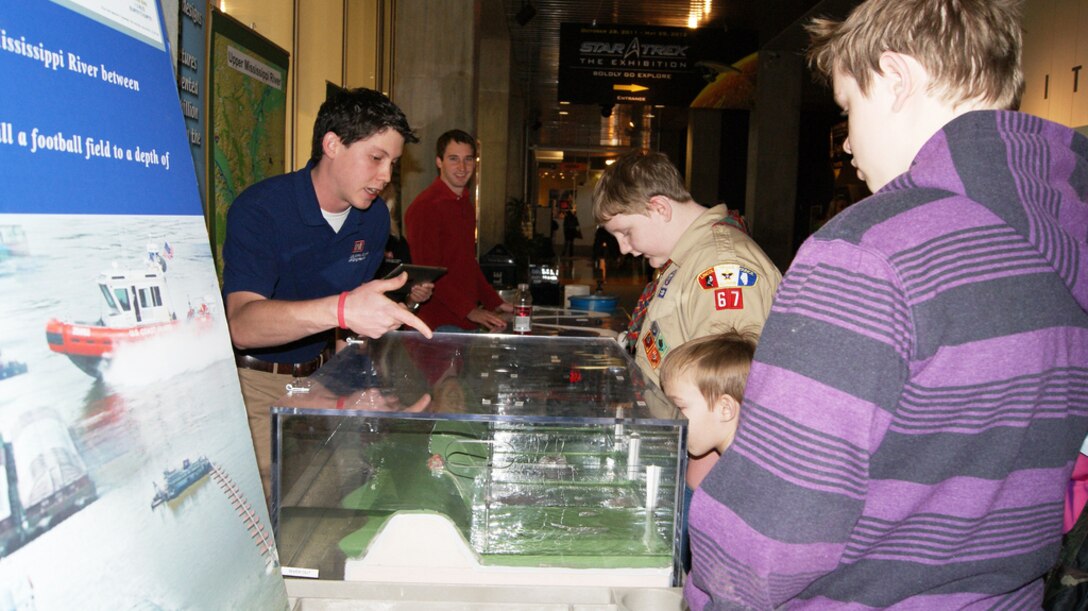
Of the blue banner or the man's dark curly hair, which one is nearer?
the blue banner

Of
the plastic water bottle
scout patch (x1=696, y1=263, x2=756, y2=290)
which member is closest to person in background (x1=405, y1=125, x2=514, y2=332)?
the plastic water bottle

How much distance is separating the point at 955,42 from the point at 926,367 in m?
0.40

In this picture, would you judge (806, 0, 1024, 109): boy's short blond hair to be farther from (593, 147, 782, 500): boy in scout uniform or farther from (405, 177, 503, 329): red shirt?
(405, 177, 503, 329): red shirt

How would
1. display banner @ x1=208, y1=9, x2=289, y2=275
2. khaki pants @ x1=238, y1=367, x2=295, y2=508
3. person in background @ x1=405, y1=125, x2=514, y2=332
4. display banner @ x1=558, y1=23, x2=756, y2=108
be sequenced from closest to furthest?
khaki pants @ x1=238, y1=367, x2=295, y2=508
display banner @ x1=208, y1=9, x2=289, y2=275
person in background @ x1=405, y1=125, x2=514, y2=332
display banner @ x1=558, y1=23, x2=756, y2=108

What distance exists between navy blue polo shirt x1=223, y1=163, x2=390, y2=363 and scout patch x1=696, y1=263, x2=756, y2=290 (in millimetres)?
1258

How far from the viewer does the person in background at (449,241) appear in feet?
15.6

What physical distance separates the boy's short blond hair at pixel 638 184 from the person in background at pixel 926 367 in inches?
54.9

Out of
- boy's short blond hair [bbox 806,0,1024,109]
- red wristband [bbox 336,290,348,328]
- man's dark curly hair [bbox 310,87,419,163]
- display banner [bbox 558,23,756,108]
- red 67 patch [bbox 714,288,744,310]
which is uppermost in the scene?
display banner [bbox 558,23,756,108]

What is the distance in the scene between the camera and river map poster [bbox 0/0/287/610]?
840 millimetres

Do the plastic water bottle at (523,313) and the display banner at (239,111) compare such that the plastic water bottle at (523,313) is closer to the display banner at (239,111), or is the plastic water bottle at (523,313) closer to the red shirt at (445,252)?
the red shirt at (445,252)

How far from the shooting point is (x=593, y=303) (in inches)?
214

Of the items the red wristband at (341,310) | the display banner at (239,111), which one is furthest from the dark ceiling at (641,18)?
the red wristband at (341,310)

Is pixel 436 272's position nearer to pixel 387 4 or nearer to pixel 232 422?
pixel 232 422

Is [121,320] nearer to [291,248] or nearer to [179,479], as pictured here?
[179,479]
